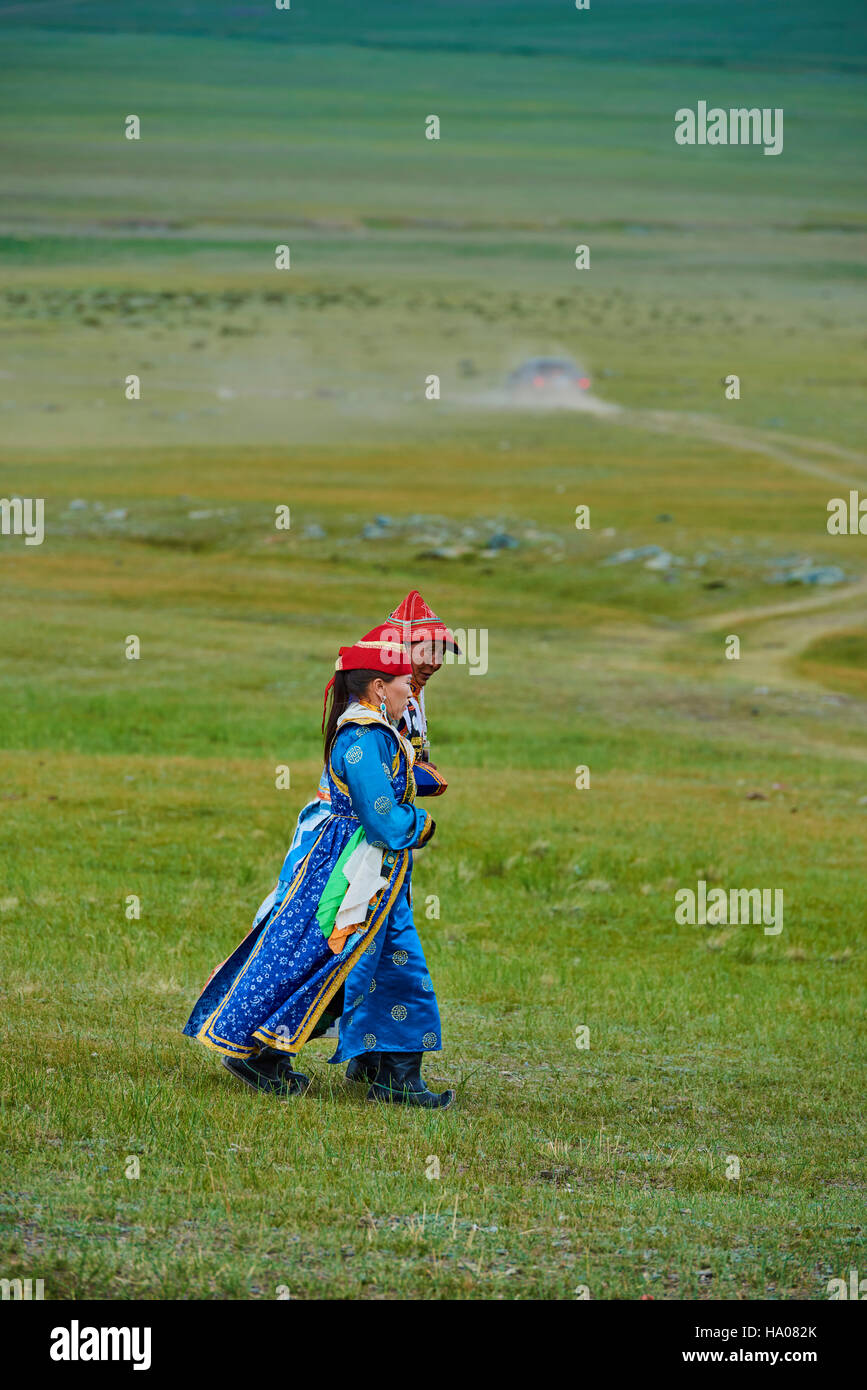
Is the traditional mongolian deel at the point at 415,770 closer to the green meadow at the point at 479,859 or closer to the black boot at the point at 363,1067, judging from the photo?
the black boot at the point at 363,1067

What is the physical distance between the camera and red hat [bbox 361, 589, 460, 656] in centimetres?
934

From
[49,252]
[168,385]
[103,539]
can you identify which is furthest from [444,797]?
[49,252]

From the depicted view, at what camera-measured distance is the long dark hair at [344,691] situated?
931 centimetres

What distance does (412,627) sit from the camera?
944cm

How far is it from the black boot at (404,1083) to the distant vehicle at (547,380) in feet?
344

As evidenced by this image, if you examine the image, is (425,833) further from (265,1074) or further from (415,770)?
(265,1074)

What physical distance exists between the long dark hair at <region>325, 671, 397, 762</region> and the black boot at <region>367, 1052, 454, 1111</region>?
1.80 m

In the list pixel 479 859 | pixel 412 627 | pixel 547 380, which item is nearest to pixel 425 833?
pixel 412 627

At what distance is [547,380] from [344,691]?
10948cm

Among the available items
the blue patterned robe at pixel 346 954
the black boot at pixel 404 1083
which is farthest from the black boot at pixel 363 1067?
the blue patterned robe at pixel 346 954

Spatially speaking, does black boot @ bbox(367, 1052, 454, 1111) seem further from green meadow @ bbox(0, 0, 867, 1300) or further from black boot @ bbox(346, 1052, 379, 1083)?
green meadow @ bbox(0, 0, 867, 1300)

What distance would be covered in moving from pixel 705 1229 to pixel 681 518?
59.6m

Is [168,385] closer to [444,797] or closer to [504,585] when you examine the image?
[504,585]

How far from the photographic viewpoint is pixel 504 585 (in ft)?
171
